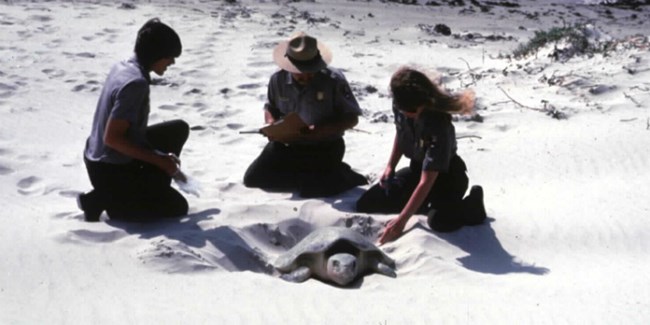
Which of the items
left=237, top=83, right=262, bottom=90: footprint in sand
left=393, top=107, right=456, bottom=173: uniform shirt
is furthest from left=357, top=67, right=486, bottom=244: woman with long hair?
left=237, top=83, right=262, bottom=90: footprint in sand

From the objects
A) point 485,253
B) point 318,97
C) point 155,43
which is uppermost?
point 155,43

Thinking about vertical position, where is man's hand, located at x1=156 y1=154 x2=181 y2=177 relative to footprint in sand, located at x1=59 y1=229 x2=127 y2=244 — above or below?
above

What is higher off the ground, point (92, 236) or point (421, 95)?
point (421, 95)

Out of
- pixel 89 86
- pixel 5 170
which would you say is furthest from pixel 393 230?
pixel 89 86

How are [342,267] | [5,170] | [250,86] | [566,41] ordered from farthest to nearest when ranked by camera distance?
[566,41] → [250,86] → [5,170] → [342,267]

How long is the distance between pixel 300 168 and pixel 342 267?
5.28 ft

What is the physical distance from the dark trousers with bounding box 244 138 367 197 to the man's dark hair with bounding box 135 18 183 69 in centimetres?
143

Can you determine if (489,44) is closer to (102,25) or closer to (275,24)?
(275,24)

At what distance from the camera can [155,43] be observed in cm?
439

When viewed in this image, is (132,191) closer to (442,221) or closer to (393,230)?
(393,230)

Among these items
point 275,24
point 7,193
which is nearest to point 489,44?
point 275,24

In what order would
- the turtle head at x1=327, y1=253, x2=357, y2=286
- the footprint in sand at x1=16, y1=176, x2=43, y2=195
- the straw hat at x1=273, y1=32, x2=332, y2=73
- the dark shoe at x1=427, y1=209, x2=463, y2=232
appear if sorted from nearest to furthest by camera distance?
the turtle head at x1=327, y1=253, x2=357, y2=286
the dark shoe at x1=427, y1=209, x2=463, y2=232
the straw hat at x1=273, y1=32, x2=332, y2=73
the footprint in sand at x1=16, y1=176, x2=43, y2=195

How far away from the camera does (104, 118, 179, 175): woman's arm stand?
4.41 metres

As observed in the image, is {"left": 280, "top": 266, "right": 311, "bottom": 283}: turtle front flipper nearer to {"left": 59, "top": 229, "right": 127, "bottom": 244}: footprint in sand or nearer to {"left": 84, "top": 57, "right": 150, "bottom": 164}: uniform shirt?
{"left": 59, "top": 229, "right": 127, "bottom": 244}: footprint in sand
